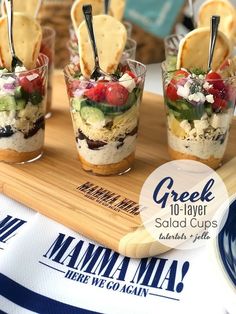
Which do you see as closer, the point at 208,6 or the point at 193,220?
the point at 193,220

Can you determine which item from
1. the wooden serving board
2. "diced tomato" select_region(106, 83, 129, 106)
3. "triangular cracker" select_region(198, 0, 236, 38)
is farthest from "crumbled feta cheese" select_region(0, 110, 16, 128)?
"triangular cracker" select_region(198, 0, 236, 38)

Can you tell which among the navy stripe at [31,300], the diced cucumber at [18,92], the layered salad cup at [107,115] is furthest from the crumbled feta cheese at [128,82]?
the navy stripe at [31,300]

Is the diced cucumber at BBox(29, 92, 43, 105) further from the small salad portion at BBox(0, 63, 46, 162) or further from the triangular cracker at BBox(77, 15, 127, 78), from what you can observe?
the triangular cracker at BBox(77, 15, 127, 78)

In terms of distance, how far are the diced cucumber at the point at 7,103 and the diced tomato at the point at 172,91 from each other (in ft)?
1.04

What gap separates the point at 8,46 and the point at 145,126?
40 centimetres

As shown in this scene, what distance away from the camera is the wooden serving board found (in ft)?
3.65

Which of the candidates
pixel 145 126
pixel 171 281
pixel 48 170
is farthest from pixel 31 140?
pixel 171 281

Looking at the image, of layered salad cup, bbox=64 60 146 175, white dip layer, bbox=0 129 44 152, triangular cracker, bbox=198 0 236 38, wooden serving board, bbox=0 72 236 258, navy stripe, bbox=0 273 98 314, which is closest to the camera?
navy stripe, bbox=0 273 98 314

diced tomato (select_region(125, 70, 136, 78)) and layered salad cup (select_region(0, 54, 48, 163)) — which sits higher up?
diced tomato (select_region(125, 70, 136, 78))

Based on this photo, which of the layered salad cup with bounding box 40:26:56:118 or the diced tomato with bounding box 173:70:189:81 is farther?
the layered salad cup with bounding box 40:26:56:118

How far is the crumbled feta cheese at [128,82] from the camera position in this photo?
3.99 feet

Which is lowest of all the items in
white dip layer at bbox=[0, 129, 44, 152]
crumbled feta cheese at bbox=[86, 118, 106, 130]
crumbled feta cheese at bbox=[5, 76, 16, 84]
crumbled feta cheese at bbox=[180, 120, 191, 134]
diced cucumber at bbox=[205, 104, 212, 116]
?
white dip layer at bbox=[0, 129, 44, 152]

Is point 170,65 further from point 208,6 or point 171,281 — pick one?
point 171,281

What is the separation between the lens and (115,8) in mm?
1626
